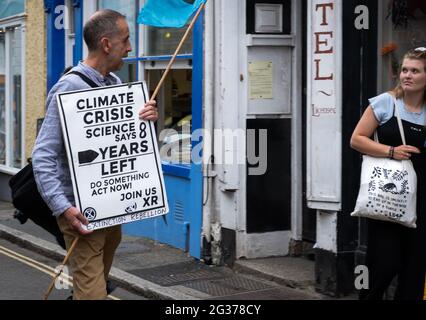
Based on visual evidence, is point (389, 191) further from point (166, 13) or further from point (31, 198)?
point (166, 13)

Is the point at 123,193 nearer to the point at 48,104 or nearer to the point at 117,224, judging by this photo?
the point at 117,224

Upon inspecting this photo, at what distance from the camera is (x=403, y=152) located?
212 inches

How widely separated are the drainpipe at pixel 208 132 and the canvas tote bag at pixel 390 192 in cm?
343

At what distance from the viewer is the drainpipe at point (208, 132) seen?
8.67 meters

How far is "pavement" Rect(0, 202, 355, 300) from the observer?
24.8ft

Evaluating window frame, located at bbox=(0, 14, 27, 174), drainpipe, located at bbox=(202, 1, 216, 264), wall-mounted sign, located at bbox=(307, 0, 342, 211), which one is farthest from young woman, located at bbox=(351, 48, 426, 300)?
window frame, located at bbox=(0, 14, 27, 174)

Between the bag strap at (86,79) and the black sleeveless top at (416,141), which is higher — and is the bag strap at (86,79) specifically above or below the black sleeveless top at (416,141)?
above

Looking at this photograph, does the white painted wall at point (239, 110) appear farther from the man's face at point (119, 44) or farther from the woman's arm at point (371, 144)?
the man's face at point (119, 44)

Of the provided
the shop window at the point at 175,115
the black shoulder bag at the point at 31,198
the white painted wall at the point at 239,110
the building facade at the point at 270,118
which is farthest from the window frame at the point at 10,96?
the black shoulder bag at the point at 31,198

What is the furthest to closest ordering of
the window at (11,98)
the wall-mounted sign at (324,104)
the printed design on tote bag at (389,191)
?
1. the window at (11,98)
2. the wall-mounted sign at (324,104)
3. the printed design on tote bag at (389,191)

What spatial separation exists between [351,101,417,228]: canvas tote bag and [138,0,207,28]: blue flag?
330cm

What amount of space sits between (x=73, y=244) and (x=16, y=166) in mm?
10156
